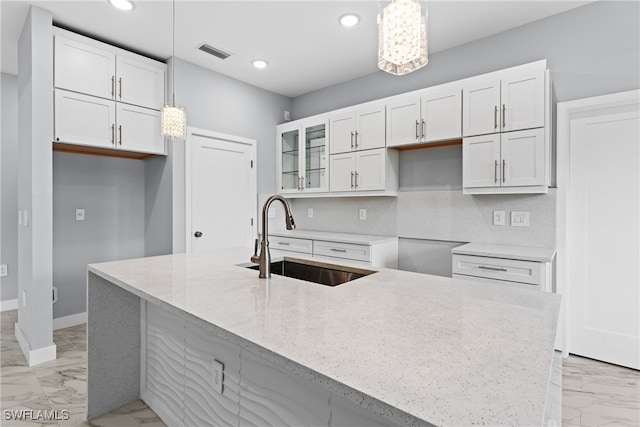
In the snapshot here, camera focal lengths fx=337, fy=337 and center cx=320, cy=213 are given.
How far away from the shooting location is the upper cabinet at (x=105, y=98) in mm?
2812

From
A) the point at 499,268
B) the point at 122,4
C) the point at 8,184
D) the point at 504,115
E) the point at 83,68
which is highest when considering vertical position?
the point at 122,4

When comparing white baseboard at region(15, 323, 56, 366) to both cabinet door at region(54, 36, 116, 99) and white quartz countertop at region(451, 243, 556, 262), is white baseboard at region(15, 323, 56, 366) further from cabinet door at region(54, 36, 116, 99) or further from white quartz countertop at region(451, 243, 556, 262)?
white quartz countertop at region(451, 243, 556, 262)

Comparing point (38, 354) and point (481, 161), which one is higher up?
point (481, 161)

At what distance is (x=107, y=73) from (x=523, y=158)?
3.65 m

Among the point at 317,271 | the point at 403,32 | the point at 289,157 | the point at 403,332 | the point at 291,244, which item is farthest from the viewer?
the point at 289,157

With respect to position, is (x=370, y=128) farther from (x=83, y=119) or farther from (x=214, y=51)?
(x=83, y=119)

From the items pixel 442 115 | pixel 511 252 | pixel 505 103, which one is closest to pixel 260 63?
pixel 442 115

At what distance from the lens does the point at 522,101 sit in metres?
2.58

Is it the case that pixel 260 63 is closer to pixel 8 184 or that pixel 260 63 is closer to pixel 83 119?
pixel 83 119

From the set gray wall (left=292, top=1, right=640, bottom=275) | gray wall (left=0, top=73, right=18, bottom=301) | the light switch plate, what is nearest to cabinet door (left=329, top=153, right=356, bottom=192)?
gray wall (left=292, top=1, right=640, bottom=275)

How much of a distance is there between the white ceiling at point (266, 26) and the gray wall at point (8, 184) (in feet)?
0.90

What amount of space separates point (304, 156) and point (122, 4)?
2.24m

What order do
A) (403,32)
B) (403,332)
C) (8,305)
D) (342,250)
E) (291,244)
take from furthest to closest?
(291,244) < (8,305) < (342,250) < (403,32) < (403,332)

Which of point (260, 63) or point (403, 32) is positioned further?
point (260, 63)
